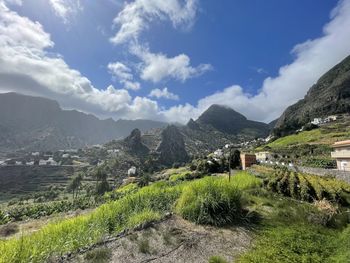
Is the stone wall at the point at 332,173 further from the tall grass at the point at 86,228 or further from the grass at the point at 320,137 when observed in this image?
the grass at the point at 320,137

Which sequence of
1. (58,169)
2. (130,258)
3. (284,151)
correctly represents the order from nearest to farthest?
(130,258)
(284,151)
(58,169)

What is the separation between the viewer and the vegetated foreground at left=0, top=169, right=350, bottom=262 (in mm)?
6160

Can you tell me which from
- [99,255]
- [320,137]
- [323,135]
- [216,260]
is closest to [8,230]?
[99,255]

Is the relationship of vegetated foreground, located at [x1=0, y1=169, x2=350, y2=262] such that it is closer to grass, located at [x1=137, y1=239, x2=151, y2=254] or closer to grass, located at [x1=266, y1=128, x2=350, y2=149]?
grass, located at [x1=137, y1=239, x2=151, y2=254]

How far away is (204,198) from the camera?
884cm

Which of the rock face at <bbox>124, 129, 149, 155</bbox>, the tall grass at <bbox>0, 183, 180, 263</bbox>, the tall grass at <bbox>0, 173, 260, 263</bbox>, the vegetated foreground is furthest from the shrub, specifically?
the rock face at <bbox>124, 129, 149, 155</bbox>

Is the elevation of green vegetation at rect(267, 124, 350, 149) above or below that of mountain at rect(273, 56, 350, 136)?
below

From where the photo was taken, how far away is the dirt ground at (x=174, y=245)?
6047mm

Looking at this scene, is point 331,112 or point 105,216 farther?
point 331,112

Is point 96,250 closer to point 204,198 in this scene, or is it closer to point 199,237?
point 199,237

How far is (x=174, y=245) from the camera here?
681cm

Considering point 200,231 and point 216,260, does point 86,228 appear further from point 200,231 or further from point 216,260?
point 216,260

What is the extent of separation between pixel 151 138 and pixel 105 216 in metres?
188

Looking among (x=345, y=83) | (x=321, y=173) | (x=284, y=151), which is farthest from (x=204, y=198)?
(x=345, y=83)
